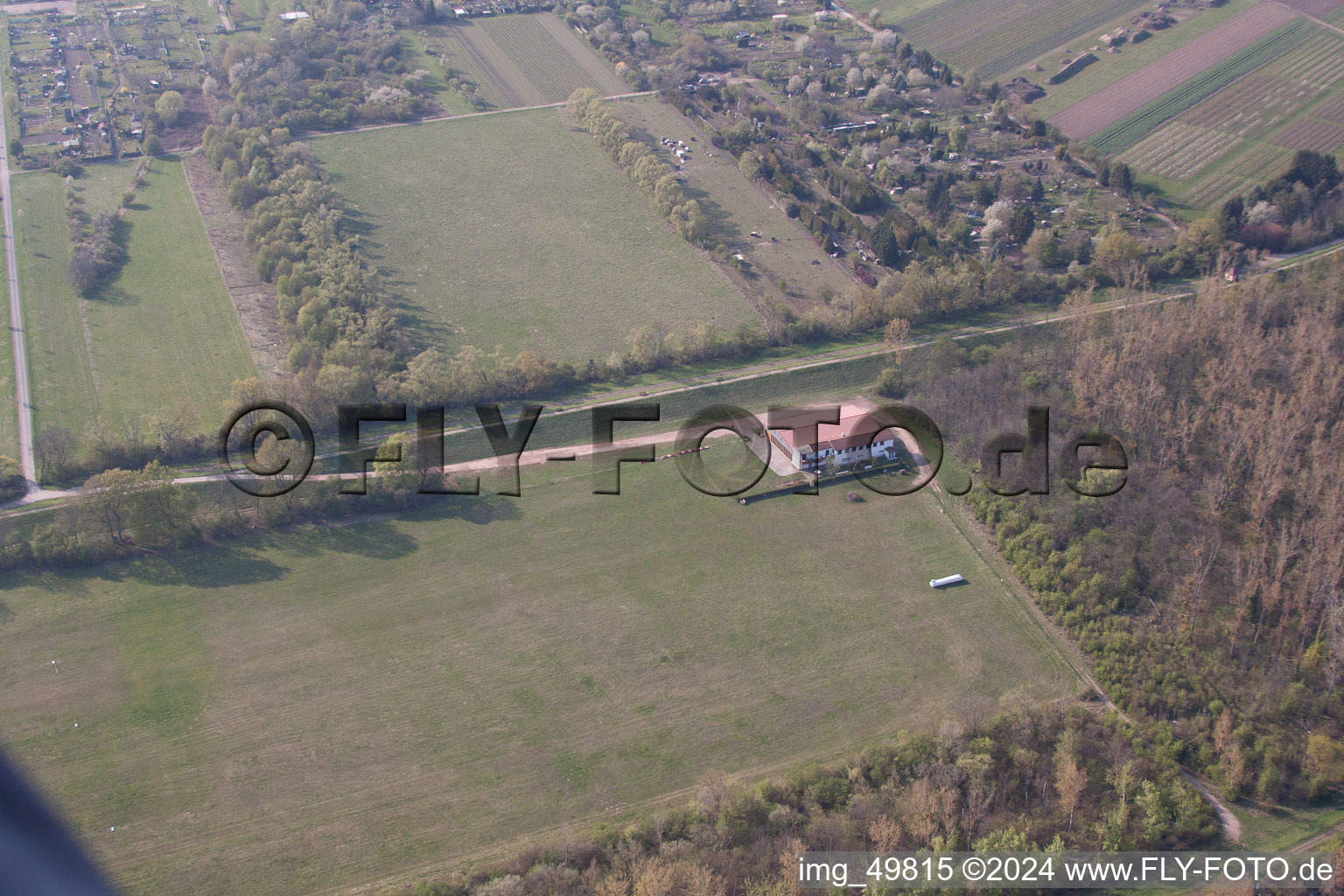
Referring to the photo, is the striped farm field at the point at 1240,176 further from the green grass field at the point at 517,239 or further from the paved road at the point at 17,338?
the paved road at the point at 17,338

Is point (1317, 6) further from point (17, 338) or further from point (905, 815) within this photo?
point (17, 338)

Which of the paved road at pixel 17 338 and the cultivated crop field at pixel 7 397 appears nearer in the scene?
the paved road at pixel 17 338

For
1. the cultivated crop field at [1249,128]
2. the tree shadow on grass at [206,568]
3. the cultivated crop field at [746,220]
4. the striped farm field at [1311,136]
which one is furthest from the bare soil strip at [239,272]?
the striped farm field at [1311,136]

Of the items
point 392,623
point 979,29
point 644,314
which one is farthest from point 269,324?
point 979,29

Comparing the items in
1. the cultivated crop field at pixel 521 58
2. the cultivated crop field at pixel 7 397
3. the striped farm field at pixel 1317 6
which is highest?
the striped farm field at pixel 1317 6

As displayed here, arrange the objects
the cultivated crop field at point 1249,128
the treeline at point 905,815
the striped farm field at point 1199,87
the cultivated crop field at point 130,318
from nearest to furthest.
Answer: the treeline at point 905,815, the cultivated crop field at point 130,318, the cultivated crop field at point 1249,128, the striped farm field at point 1199,87

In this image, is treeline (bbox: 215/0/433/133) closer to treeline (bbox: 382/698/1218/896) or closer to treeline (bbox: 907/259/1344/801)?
treeline (bbox: 907/259/1344/801)
